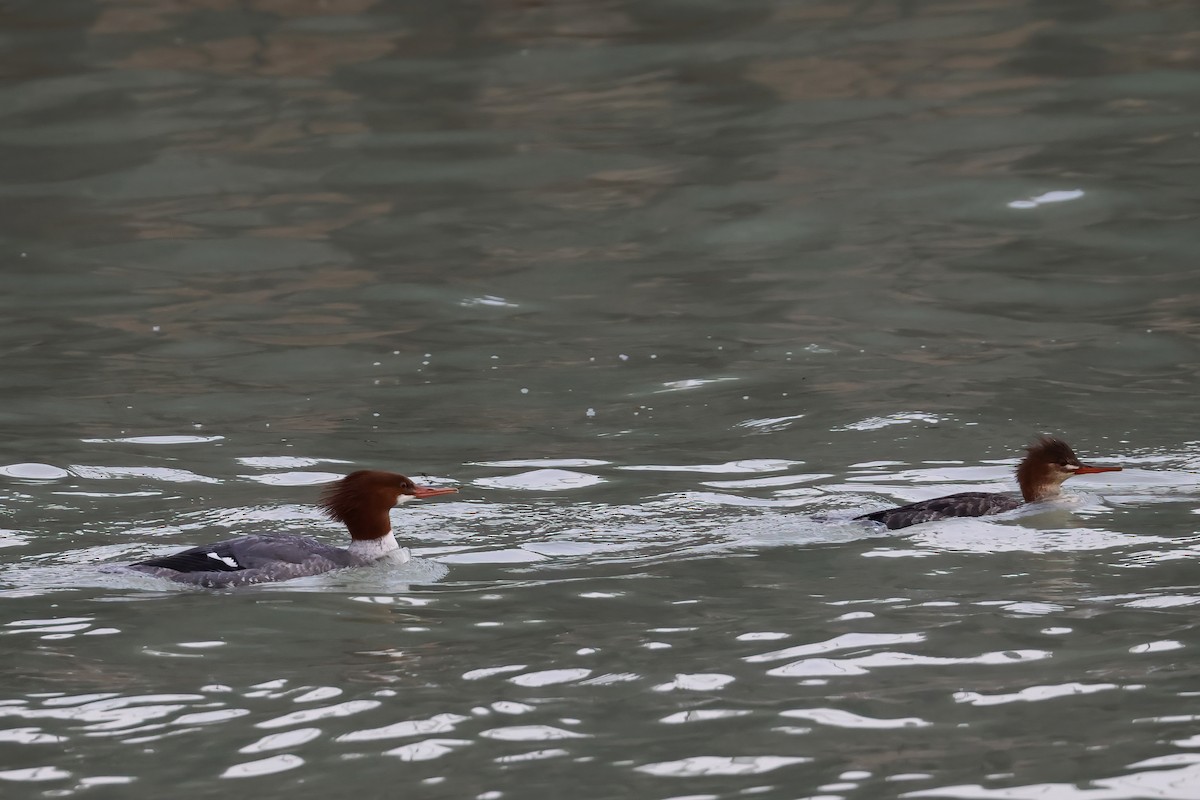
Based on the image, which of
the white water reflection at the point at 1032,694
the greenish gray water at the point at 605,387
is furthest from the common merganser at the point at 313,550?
the white water reflection at the point at 1032,694

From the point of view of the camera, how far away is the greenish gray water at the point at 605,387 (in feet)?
24.5

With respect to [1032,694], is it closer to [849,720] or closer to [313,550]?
[849,720]

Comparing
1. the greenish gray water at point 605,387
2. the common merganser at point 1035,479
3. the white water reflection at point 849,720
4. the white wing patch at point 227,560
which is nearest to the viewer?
the white water reflection at point 849,720

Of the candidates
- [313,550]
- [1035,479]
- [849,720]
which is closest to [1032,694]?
[849,720]

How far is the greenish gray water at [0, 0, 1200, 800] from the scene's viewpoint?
746cm

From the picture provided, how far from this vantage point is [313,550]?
1011 centimetres

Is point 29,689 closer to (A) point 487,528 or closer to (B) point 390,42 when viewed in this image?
(A) point 487,528

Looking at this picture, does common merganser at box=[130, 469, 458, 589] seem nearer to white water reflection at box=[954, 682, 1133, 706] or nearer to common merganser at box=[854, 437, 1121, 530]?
common merganser at box=[854, 437, 1121, 530]

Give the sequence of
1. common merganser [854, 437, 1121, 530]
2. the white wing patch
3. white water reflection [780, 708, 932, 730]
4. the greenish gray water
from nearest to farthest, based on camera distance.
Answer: white water reflection [780, 708, 932, 730]
the greenish gray water
the white wing patch
common merganser [854, 437, 1121, 530]

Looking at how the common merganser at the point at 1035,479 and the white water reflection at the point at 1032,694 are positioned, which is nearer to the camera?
the white water reflection at the point at 1032,694

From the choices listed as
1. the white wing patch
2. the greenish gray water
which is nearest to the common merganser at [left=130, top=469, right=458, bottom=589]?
the white wing patch

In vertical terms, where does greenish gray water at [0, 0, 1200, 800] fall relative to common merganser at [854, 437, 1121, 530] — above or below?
above

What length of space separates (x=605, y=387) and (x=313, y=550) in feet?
13.6

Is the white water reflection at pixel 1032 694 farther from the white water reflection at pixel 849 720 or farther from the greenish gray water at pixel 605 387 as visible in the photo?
the white water reflection at pixel 849 720
